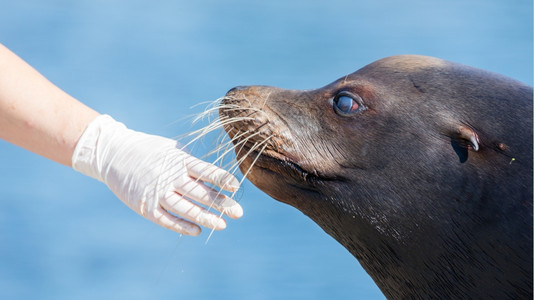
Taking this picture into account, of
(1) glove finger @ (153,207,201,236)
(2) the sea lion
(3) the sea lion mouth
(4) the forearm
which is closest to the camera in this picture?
(2) the sea lion

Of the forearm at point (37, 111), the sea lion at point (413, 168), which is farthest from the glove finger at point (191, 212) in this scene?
the forearm at point (37, 111)

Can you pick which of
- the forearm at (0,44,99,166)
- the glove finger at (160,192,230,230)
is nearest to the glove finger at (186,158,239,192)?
the glove finger at (160,192,230,230)

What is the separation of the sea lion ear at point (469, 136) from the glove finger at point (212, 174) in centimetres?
99

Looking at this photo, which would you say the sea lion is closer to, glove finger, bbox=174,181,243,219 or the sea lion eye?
the sea lion eye

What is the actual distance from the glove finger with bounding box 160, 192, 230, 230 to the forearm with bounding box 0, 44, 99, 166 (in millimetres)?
698

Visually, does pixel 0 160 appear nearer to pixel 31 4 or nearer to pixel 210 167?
pixel 31 4

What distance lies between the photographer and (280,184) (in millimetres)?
3354

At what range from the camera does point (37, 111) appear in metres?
3.95

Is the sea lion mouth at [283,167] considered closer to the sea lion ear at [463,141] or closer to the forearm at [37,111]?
the sea lion ear at [463,141]

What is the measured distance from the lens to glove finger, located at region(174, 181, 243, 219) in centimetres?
348

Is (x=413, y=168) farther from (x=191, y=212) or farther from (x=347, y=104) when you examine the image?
(x=191, y=212)

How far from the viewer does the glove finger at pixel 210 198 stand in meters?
3.48

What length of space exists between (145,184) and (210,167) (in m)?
0.34

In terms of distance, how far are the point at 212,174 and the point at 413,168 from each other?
918 mm
